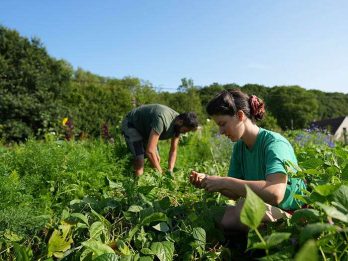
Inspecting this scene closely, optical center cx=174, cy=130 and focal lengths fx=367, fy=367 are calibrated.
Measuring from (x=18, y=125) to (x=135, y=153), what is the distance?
287 inches

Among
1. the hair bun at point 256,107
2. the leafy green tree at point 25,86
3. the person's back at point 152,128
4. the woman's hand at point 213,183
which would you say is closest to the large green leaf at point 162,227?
the woman's hand at point 213,183

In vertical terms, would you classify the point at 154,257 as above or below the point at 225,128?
below

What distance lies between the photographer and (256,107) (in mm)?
2270

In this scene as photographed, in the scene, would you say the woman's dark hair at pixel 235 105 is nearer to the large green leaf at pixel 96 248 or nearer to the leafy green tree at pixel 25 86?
the large green leaf at pixel 96 248

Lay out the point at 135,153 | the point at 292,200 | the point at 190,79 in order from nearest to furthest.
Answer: the point at 292,200, the point at 135,153, the point at 190,79

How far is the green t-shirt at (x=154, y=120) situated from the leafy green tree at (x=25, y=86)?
6.86m

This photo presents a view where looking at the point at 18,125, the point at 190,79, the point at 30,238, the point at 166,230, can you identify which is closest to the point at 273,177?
the point at 166,230

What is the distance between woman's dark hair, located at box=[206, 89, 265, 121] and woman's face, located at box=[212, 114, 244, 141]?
3 cm

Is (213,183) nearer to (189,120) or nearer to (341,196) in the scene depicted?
(341,196)

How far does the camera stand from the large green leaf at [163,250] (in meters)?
1.58

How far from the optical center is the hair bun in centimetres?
226

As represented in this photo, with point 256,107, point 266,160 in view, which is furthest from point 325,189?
point 256,107

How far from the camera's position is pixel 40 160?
9.67ft

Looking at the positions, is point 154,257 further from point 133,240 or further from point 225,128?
point 225,128
